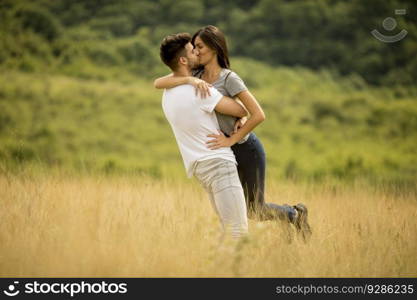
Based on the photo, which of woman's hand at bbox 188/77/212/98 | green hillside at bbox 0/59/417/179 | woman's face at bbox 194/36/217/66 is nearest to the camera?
woman's hand at bbox 188/77/212/98

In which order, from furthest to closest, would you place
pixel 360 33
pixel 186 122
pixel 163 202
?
pixel 360 33, pixel 163 202, pixel 186 122

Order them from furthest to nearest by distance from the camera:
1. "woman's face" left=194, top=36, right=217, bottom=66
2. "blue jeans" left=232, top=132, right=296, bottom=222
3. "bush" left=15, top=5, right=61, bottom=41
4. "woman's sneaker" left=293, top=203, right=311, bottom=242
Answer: "bush" left=15, top=5, right=61, bottom=41, "woman's sneaker" left=293, top=203, right=311, bottom=242, "blue jeans" left=232, top=132, right=296, bottom=222, "woman's face" left=194, top=36, right=217, bottom=66

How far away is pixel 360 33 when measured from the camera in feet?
149

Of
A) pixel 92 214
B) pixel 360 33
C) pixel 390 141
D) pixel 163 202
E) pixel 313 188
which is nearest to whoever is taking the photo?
pixel 92 214

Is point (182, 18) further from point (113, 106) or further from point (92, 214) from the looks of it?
point (92, 214)

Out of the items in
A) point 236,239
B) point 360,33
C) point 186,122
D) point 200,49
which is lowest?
point 236,239

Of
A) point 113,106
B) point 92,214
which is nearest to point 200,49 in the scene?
point 92,214

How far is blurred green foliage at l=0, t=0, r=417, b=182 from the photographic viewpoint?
30.8 metres

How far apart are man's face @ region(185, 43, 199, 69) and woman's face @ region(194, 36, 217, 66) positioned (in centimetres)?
3

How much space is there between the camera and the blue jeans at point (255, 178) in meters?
4.42

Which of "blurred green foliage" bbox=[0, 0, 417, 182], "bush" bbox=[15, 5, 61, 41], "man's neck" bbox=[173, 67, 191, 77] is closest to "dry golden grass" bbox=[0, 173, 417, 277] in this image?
"man's neck" bbox=[173, 67, 191, 77]

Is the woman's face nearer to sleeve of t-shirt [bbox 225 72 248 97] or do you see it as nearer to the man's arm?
sleeve of t-shirt [bbox 225 72 248 97]

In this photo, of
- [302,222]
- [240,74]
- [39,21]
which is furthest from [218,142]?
[39,21]

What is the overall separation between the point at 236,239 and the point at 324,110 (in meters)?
32.7
